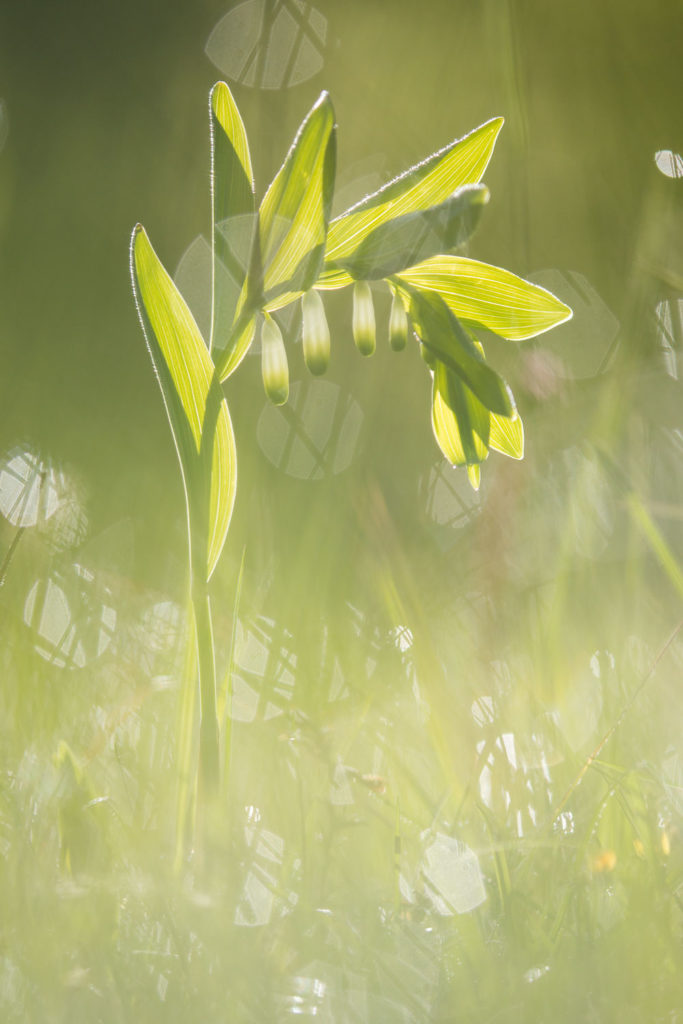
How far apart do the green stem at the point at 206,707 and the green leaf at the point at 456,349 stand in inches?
9.4

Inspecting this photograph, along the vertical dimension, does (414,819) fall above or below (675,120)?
below

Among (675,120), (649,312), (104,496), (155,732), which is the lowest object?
(155,732)

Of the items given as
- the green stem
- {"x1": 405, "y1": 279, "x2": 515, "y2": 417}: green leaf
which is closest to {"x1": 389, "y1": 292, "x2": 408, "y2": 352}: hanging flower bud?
{"x1": 405, "y1": 279, "x2": 515, "y2": 417}: green leaf

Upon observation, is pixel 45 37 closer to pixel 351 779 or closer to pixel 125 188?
pixel 125 188

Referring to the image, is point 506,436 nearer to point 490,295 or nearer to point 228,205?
point 490,295

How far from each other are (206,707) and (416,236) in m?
0.34

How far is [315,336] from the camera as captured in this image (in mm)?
435

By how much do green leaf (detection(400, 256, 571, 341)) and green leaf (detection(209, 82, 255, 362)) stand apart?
118mm

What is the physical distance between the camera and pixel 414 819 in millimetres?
475

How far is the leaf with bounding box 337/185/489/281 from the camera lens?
1.20 ft

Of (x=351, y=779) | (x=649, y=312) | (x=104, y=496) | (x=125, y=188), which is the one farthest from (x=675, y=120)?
(x=351, y=779)

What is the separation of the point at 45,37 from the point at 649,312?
154 centimetres

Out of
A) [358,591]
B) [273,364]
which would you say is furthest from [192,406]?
[358,591]

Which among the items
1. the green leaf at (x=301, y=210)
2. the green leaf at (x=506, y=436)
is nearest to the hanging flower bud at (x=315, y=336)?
the green leaf at (x=301, y=210)
